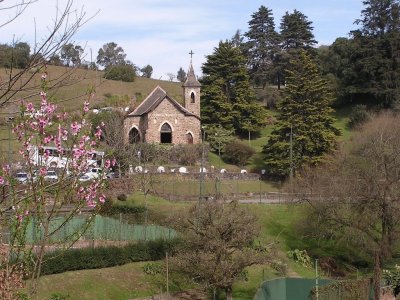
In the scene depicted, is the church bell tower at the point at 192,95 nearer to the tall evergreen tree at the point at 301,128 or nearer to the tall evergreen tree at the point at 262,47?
the tall evergreen tree at the point at 301,128

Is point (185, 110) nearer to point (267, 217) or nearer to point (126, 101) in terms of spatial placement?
point (126, 101)

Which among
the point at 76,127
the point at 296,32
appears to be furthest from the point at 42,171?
the point at 296,32

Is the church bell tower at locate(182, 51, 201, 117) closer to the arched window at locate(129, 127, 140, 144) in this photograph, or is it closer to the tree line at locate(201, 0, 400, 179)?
the tree line at locate(201, 0, 400, 179)

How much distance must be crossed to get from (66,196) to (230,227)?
13903mm

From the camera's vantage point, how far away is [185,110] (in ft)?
150

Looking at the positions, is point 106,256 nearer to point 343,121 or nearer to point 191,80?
point 191,80

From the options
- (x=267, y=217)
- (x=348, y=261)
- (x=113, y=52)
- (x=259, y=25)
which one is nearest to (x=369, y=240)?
(x=348, y=261)

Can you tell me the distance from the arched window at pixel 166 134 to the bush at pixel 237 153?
4528 millimetres

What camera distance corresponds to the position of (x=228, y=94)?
164 ft

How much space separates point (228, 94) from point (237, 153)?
25.6ft

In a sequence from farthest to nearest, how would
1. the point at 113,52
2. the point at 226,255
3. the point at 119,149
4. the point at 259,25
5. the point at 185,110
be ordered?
1. the point at 113,52
2. the point at 259,25
3. the point at 185,110
4. the point at 119,149
5. the point at 226,255

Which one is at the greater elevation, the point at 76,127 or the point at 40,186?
the point at 76,127

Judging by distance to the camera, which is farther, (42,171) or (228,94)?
(228,94)

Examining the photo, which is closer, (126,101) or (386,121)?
(386,121)
